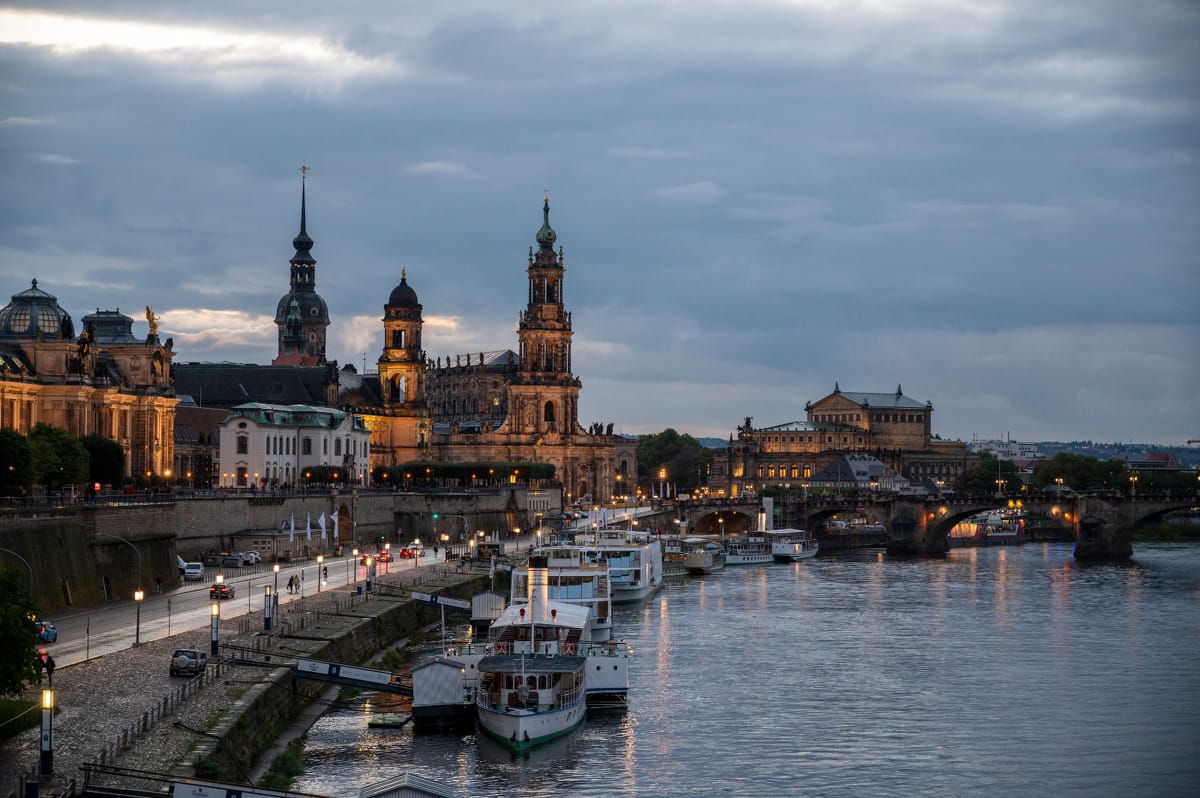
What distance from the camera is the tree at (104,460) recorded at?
90875 mm

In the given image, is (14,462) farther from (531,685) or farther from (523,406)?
(523,406)

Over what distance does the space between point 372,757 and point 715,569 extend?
80847mm

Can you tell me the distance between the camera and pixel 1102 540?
130 metres

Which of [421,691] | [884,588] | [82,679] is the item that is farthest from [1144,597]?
[82,679]

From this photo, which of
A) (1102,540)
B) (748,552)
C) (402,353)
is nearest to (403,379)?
(402,353)

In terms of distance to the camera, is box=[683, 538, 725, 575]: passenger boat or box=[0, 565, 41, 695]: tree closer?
box=[0, 565, 41, 695]: tree

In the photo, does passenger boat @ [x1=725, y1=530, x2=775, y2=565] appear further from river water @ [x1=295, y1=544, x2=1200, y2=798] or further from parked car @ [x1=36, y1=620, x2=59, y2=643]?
parked car @ [x1=36, y1=620, x2=59, y2=643]

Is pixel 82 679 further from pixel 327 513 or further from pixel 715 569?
pixel 715 569

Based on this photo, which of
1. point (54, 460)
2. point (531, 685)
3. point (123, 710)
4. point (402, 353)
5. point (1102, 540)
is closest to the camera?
point (123, 710)

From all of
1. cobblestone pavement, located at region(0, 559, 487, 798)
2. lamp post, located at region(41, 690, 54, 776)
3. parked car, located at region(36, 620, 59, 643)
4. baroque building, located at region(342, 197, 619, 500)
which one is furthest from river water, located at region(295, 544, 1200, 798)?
baroque building, located at region(342, 197, 619, 500)

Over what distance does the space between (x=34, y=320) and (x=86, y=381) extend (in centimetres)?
449

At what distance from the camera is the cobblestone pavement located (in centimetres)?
3453

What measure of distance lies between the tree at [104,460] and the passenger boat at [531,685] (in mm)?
44849

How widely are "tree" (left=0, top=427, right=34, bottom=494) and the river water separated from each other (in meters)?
26.7
